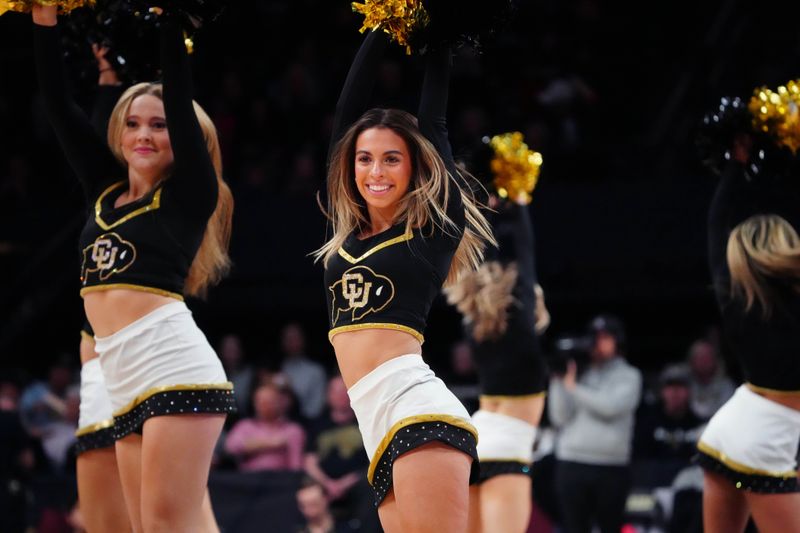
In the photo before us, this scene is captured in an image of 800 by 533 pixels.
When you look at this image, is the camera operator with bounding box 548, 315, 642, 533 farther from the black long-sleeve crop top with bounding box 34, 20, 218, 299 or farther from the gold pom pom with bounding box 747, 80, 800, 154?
the black long-sleeve crop top with bounding box 34, 20, 218, 299

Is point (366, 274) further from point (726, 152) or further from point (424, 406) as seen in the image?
point (726, 152)

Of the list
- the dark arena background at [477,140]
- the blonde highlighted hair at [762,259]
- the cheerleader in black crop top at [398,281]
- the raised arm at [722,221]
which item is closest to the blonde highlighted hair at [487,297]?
the raised arm at [722,221]

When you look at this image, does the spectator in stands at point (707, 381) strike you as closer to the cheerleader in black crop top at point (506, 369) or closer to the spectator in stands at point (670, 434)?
the spectator in stands at point (670, 434)

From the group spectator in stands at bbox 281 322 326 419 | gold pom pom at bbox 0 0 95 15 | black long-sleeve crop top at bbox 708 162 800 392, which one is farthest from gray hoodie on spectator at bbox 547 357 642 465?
gold pom pom at bbox 0 0 95 15

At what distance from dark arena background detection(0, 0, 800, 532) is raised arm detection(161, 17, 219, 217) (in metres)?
3.95

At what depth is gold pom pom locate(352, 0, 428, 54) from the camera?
3.49m

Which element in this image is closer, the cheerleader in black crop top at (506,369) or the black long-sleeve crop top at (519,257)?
the cheerleader in black crop top at (506,369)

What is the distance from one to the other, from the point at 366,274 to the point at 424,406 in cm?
41

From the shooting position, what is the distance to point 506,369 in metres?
4.82

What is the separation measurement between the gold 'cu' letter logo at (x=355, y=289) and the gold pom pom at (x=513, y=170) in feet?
5.91

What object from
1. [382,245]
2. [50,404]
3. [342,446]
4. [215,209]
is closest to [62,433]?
[50,404]

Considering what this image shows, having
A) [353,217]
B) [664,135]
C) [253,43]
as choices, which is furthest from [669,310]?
[353,217]

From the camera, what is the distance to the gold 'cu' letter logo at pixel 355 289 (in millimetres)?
3391

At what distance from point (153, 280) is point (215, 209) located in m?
0.37
